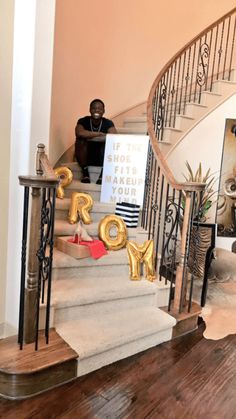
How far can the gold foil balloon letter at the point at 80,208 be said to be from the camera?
3.13 m

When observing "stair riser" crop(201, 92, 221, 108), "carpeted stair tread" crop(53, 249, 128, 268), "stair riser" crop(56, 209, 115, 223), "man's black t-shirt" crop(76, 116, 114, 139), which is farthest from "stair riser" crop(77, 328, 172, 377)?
"stair riser" crop(201, 92, 221, 108)

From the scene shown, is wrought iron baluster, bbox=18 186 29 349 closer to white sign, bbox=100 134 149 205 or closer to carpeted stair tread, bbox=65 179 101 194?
white sign, bbox=100 134 149 205

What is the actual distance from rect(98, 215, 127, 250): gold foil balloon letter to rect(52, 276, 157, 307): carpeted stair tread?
29cm

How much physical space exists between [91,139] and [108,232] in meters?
1.35

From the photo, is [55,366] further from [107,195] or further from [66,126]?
[66,126]

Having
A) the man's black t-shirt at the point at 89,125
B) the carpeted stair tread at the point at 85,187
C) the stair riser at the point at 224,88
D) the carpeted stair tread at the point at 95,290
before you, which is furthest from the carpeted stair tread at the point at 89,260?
the stair riser at the point at 224,88

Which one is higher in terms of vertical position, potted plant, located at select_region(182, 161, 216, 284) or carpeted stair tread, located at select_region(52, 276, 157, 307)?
potted plant, located at select_region(182, 161, 216, 284)

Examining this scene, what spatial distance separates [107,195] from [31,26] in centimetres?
181

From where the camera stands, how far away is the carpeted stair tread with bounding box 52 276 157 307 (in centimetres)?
Result: 236

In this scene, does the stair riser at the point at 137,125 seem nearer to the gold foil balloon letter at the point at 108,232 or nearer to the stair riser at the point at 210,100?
the stair riser at the point at 210,100

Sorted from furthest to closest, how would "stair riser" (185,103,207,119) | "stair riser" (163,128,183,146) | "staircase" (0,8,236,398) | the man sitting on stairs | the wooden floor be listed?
"stair riser" (185,103,207,119) < "stair riser" (163,128,183,146) < the man sitting on stairs < "staircase" (0,8,236,398) < the wooden floor

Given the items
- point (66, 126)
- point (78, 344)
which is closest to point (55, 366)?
point (78, 344)

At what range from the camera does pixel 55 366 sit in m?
1.97

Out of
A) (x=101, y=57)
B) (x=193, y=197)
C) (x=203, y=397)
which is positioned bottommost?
(x=203, y=397)
